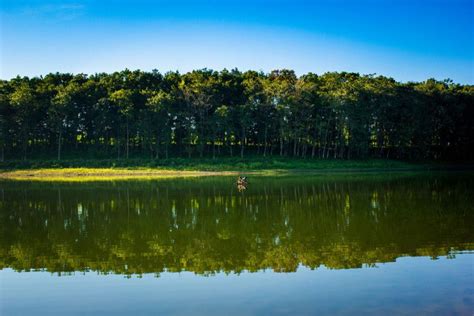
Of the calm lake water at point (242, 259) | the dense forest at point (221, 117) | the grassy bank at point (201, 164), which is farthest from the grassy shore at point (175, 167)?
the calm lake water at point (242, 259)

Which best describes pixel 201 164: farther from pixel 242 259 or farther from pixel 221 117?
pixel 242 259

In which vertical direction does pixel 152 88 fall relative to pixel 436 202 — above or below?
above

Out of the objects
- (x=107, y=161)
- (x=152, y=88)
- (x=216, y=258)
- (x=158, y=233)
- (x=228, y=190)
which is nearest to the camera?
(x=216, y=258)

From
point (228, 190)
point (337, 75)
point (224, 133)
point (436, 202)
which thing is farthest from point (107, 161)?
point (436, 202)

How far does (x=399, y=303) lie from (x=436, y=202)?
65.4ft

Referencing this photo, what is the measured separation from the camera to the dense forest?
7475cm

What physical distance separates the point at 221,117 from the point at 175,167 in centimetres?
1057

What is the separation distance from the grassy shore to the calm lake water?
117 feet

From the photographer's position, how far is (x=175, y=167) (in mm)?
68250

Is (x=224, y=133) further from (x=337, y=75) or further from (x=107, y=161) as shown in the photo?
(x=337, y=75)

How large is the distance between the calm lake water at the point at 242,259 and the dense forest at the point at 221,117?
46.0m

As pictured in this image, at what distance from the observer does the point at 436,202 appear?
96.6ft

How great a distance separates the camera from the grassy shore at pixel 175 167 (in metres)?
65.2

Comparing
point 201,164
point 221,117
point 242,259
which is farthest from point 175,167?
point 242,259
